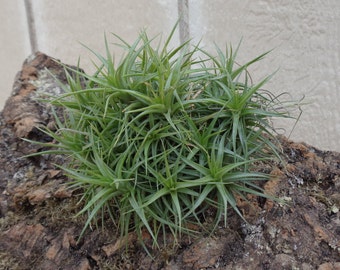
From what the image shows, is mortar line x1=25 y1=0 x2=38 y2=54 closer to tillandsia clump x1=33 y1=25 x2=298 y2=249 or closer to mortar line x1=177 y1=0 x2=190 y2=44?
mortar line x1=177 y1=0 x2=190 y2=44

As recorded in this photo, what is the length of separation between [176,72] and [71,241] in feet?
1.24

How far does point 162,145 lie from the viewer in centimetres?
82

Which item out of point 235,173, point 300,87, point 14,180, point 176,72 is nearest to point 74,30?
point 300,87

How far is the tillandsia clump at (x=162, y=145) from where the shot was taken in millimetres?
793

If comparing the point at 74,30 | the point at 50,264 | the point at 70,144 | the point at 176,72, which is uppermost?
the point at 74,30

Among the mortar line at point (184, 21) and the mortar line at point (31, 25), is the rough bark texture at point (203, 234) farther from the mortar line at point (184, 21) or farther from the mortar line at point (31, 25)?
the mortar line at point (31, 25)

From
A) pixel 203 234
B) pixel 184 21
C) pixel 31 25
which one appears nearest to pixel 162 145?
pixel 203 234

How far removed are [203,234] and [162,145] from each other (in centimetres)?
18

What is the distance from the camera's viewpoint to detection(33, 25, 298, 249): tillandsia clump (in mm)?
793

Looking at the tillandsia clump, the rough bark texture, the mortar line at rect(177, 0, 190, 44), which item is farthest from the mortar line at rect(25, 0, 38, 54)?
the tillandsia clump

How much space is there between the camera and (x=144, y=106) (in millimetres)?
844

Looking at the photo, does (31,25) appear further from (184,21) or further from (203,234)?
(203,234)

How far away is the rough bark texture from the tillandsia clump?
0.04 meters

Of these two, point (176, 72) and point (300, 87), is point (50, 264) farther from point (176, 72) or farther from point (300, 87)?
point (300, 87)
